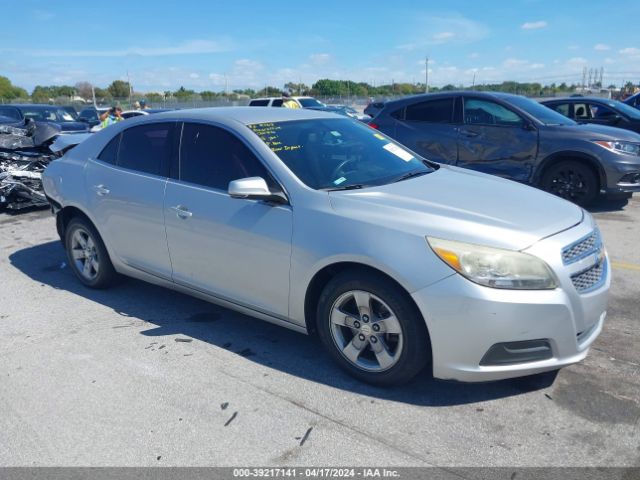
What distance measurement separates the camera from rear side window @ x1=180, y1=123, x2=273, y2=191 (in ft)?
12.3

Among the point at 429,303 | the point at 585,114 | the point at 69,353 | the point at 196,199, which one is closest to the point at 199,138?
the point at 196,199

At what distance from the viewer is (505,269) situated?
281 cm

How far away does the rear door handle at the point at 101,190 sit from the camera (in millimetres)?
4567

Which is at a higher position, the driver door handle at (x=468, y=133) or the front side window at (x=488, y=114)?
the front side window at (x=488, y=114)

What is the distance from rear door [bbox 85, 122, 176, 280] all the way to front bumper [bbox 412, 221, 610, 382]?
2.24 m

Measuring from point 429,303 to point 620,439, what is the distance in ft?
3.83

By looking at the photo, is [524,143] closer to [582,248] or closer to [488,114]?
[488,114]

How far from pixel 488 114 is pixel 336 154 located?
4.96m

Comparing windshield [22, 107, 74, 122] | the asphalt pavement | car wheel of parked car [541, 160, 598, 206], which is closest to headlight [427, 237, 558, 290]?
the asphalt pavement

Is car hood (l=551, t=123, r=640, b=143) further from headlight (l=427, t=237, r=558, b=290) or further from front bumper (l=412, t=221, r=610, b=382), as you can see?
headlight (l=427, t=237, r=558, b=290)

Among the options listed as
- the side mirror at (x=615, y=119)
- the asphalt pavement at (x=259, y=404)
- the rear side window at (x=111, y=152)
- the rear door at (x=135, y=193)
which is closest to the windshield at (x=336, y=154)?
the rear door at (x=135, y=193)

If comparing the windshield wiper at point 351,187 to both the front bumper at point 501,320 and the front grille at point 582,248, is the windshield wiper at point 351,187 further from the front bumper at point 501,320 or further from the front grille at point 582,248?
the front grille at point 582,248

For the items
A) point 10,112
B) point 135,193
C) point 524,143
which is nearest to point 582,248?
point 135,193

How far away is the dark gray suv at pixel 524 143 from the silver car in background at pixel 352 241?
3967mm
